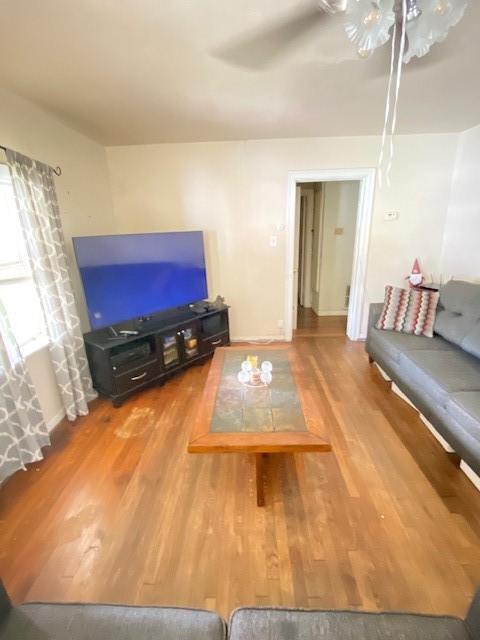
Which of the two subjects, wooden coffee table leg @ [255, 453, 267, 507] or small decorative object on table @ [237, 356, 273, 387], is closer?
wooden coffee table leg @ [255, 453, 267, 507]

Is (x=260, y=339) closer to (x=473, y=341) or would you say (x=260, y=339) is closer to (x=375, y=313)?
(x=375, y=313)

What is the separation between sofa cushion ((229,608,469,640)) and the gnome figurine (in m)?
3.04

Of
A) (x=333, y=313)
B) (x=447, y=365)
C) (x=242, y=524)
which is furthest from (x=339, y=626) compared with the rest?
(x=333, y=313)

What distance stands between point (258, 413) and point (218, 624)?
86 cm

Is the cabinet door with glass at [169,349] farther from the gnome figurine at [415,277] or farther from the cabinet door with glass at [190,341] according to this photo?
the gnome figurine at [415,277]

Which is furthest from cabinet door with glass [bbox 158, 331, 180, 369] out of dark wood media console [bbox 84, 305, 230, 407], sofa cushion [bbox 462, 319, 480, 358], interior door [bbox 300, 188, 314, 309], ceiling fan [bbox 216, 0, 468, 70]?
interior door [bbox 300, 188, 314, 309]

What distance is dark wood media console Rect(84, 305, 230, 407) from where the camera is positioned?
2400 mm

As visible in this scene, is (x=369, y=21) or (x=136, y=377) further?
(x=136, y=377)

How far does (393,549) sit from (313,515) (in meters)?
0.37

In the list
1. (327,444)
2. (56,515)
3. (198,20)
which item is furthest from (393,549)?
(198,20)

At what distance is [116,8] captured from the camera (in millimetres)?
1161

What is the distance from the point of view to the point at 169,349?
2.81 metres

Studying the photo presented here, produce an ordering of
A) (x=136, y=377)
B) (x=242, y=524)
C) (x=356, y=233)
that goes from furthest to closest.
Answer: (x=356, y=233)
(x=136, y=377)
(x=242, y=524)

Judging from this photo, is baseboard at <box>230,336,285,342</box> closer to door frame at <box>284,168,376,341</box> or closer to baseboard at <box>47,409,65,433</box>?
door frame at <box>284,168,376,341</box>
